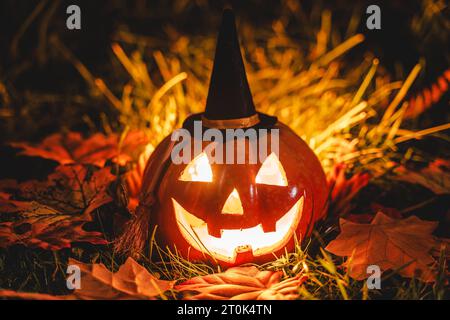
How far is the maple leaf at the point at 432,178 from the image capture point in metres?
2.31

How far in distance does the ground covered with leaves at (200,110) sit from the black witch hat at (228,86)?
1.69 feet

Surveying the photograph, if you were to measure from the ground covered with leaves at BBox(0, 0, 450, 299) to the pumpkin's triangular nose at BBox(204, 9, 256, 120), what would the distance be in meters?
0.54

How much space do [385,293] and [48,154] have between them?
1.63 m

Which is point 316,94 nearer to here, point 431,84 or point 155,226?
point 431,84

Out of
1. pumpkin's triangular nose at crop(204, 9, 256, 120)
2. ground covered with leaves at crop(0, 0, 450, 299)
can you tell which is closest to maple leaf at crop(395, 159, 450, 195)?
ground covered with leaves at crop(0, 0, 450, 299)

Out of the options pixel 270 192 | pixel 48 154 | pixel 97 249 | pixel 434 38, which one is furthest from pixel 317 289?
pixel 434 38

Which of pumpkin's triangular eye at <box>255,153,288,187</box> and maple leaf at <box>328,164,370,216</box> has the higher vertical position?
pumpkin's triangular eye at <box>255,153,288,187</box>

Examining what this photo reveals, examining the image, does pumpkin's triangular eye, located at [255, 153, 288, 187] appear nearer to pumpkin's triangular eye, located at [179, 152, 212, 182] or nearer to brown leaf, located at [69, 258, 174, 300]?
pumpkin's triangular eye, located at [179, 152, 212, 182]

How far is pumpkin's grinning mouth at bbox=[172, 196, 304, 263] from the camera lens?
189 centimetres

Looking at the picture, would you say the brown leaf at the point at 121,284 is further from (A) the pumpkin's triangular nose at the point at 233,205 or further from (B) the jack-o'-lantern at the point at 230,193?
(A) the pumpkin's triangular nose at the point at 233,205

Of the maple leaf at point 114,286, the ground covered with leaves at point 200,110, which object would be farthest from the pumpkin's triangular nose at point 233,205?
the maple leaf at point 114,286

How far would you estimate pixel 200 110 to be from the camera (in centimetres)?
307

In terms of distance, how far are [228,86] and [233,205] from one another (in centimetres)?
43
